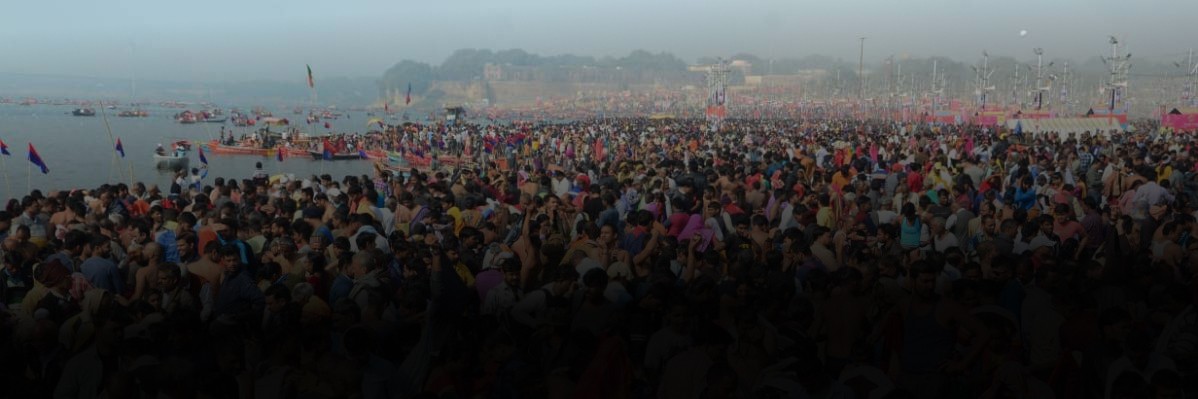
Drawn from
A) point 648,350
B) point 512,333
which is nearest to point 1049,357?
point 648,350

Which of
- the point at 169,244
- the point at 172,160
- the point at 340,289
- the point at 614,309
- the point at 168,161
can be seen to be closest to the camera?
the point at 614,309

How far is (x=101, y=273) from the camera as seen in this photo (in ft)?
21.9

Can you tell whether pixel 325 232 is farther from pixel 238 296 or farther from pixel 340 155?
pixel 340 155

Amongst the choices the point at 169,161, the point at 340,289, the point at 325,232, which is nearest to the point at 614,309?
the point at 340,289

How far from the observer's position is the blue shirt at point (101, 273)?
6.67m

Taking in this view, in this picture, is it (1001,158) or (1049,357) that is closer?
(1049,357)

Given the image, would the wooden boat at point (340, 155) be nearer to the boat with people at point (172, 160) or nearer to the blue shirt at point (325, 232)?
the boat with people at point (172, 160)

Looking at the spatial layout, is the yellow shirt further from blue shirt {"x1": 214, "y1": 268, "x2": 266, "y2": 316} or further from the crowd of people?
blue shirt {"x1": 214, "y1": 268, "x2": 266, "y2": 316}

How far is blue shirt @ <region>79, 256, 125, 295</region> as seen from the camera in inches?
263

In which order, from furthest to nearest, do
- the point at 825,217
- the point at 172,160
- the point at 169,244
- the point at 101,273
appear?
the point at 172,160, the point at 825,217, the point at 169,244, the point at 101,273

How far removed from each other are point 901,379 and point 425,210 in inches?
218

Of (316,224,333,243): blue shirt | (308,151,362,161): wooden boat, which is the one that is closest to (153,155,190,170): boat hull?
(308,151,362,161): wooden boat

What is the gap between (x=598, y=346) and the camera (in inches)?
187

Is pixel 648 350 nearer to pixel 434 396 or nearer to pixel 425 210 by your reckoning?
pixel 434 396
